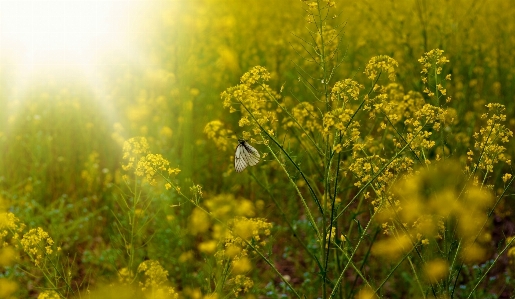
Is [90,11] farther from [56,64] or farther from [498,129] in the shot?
[498,129]

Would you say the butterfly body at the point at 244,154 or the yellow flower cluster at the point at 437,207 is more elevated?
the butterfly body at the point at 244,154

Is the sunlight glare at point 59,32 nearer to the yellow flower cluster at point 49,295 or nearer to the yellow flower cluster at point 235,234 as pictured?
the yellow flower cluster at point 235,234

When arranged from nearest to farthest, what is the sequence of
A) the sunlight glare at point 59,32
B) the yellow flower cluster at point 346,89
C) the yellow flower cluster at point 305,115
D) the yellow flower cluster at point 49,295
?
the yellow flower cluster at point 346,89
the yellow flower cluster at point 49,295
the yellow flower cluster at point 305,115
the sunlight glare at point 59,32

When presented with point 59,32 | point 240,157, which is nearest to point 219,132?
point 240,157

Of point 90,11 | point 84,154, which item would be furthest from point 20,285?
point 90,11

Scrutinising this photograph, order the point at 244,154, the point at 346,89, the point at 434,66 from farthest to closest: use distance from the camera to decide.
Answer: the point at 244,154
the point at 434,66
the point at 346,89

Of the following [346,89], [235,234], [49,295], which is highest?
[346,89]

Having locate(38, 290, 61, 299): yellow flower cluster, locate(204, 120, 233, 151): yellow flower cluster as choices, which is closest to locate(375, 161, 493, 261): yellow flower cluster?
locate(204, 120, 233, 151): yellow flower cluster

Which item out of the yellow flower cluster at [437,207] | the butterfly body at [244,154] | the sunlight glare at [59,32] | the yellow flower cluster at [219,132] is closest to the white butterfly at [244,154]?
the butterfly body at [244,154]

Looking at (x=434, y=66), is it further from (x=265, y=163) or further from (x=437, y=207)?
(x=265, y=163)
